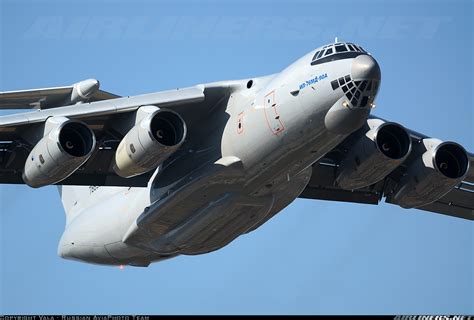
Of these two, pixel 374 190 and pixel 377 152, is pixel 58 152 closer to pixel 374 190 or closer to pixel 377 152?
pixel 377 152

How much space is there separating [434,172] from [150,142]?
18.3ft

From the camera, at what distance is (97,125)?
2219cm

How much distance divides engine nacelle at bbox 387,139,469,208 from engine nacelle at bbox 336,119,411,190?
1.05 m

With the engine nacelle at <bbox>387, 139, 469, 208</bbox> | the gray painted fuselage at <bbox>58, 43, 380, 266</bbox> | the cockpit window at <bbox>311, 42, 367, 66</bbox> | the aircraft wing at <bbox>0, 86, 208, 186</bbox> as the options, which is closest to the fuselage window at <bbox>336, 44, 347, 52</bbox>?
the cockpit window at <bbox>311, 42, 367, 66</bbox>

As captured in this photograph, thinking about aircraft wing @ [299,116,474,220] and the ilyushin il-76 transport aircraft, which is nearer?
the ilyushin il-76 transport aircraft

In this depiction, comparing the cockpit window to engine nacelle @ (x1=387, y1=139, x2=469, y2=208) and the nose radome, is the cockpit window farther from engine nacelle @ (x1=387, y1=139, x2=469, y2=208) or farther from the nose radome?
engine nacelle @ (x1=387, y1=139, x2=469, y2=208)

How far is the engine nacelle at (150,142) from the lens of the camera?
20.5 metres

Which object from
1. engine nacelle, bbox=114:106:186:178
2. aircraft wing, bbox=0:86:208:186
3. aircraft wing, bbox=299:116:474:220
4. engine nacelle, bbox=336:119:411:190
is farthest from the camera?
aircraft wing, bbox=299:116:474:220

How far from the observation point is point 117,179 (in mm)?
23344

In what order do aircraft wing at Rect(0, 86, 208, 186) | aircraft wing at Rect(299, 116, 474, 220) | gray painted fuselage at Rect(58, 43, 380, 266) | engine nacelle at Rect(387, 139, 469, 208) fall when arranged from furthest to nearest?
aircraft wing at Rect(299, 116, 474, 220), engine nacelle at Rect(387, 139, 469, 208), aircraft wing at Rect(0, 86, 208, 186), gray painted fuselage at Rect(58, 43, 380, 266)

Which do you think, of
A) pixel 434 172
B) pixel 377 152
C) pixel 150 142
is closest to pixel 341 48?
pixel 377 152

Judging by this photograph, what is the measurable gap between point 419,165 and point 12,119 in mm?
7393

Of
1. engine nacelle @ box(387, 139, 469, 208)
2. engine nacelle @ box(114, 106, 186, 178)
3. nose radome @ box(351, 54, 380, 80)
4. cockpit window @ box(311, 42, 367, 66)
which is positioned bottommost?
engine nacelle @ box(387, 139, 469, 208)

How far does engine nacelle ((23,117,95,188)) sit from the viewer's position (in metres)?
20.7
